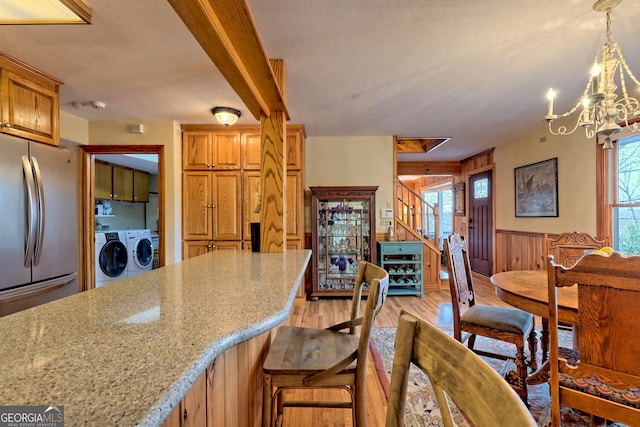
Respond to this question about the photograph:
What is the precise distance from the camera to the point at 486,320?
1.89 meters

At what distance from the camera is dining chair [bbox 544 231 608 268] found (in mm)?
2223

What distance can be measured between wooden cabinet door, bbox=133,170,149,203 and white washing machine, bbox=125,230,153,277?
109cm

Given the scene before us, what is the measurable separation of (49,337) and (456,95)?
330 cm

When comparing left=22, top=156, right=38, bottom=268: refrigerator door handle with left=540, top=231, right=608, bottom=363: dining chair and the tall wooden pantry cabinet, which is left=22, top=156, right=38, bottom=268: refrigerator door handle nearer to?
the tall wooden pantry cabinet

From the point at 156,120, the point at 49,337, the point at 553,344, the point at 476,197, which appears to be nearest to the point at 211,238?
the point at 156,120

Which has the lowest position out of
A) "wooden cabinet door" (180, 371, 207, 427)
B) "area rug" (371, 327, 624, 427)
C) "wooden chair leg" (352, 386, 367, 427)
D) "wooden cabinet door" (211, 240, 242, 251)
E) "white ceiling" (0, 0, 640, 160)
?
"area rug" (371, 327, 624, 427)

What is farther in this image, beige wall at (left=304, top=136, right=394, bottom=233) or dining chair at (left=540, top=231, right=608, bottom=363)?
beige wall at (left=304, top=136, right=394, bottom=233)

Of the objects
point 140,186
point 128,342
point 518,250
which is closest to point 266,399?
point 128,342

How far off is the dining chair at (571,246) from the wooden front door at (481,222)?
2974mm

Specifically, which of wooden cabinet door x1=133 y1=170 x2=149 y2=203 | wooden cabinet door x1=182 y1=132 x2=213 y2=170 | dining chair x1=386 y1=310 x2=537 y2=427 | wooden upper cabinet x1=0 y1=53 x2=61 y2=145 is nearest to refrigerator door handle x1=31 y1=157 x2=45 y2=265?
wooden upper cabinet x1=0 y1=53 x2=61 y2=145

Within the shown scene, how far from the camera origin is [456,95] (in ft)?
9.30

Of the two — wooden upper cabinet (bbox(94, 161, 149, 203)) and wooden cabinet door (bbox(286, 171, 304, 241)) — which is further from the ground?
wooden upper cabinet (bbox(94, 161, 149, 203))

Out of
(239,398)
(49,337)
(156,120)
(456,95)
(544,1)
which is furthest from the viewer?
(156,120)

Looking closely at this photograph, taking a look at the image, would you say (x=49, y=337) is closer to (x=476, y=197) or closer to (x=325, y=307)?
(x=325, y=307)
